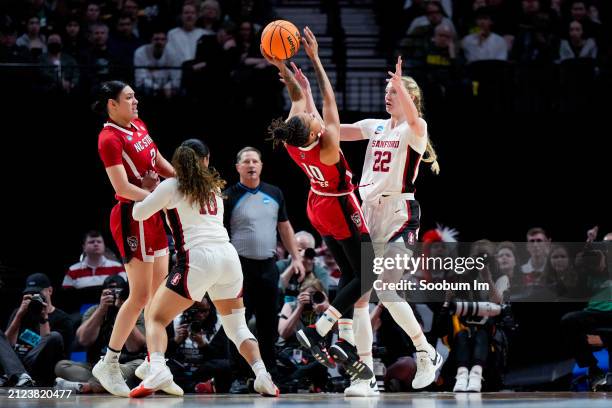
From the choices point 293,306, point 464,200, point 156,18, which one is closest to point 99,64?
point 156,18

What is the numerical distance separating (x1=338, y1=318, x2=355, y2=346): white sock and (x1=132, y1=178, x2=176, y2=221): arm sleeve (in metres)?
1.61

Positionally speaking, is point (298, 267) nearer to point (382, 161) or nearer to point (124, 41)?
point (382, 161)

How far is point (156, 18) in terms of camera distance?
45.8ft

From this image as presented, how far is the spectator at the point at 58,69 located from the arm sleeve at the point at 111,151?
3975mm

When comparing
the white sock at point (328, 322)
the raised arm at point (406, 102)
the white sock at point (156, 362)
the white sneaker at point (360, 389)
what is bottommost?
the white sneaker at point (360, 389)

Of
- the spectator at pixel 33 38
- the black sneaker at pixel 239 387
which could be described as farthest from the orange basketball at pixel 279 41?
the spectator at pixel 33 38

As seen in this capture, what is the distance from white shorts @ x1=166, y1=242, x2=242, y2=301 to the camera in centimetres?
793

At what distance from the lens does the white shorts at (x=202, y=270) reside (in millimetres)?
7930

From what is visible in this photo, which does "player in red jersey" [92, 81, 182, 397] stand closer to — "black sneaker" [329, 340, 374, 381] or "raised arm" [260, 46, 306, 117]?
"raised arm" [260, 46, 306, 117]

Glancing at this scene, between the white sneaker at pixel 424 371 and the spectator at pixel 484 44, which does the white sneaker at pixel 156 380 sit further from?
the spectator at pixel 484 44

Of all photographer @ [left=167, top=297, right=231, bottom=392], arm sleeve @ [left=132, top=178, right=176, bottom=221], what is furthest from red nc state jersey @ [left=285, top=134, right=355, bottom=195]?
photographer @ [left=167, top=297, right=231, bottom=392]

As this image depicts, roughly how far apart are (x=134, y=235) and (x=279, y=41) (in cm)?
184

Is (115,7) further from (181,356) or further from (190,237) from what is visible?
(190,237)

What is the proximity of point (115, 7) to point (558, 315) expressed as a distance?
670 centimetres
